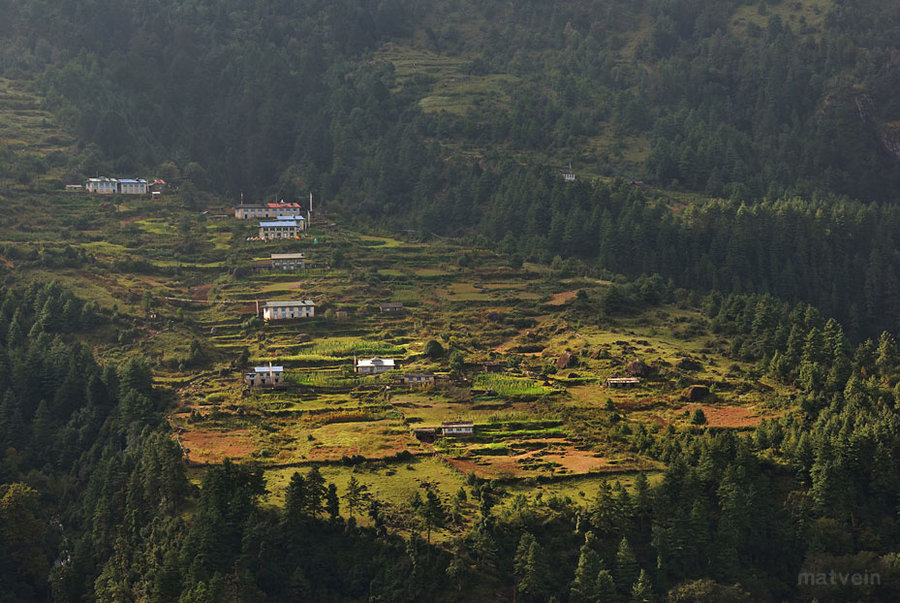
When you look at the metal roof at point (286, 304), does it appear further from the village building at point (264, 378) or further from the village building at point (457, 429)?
the village building at point (457, 429)

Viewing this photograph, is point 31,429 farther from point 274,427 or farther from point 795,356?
point 795,356

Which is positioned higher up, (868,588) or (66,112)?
(66,112)

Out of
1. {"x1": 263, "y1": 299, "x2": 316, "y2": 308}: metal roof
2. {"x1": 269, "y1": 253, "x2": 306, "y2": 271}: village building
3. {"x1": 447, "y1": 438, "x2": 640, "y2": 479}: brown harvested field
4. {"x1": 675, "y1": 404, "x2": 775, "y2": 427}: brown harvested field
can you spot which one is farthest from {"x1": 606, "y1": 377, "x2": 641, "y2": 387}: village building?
{"x1": 269, "y1": 253, "x2": 306, "y2": 271}: village building

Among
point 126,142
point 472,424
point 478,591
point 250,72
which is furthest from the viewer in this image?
point 250,72

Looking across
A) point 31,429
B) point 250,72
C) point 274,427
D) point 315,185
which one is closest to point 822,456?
point 274,427

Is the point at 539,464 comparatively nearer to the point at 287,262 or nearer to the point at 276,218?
the point at 287,262

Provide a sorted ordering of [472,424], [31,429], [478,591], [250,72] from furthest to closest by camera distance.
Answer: [250,72]
[31,429]
[472,424]
[478,591]

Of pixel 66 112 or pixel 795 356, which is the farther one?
pixel 66 112

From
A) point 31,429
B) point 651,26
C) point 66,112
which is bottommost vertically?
point 31,429

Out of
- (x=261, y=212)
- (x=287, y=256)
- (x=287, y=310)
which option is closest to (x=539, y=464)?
(x=287, y=310)
